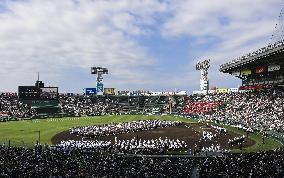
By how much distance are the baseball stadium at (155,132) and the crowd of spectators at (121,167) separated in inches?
2.7

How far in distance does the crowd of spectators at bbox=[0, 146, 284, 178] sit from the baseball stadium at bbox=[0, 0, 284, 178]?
0.07m

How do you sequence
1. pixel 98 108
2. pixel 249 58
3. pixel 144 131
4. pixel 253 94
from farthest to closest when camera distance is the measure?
pixel 98 108
pixel 253 94
pixel 249 58
pixel 144 131

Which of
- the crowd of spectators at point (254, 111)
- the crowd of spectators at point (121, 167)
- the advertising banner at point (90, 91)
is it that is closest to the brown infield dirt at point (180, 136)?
the crowd of spectators at point (254, 111)

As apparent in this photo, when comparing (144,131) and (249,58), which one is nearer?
(144,131)

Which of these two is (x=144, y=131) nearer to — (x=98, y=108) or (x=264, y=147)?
(x=264, y=147)

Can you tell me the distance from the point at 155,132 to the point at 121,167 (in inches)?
1149

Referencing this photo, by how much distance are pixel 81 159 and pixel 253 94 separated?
5409 centimetres

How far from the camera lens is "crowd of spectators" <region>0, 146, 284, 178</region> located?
24.6m

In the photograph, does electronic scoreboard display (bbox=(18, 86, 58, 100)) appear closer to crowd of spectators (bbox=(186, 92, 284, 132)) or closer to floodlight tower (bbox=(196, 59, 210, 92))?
crowd of spectators (bbox=(186, 92, 284, 132))

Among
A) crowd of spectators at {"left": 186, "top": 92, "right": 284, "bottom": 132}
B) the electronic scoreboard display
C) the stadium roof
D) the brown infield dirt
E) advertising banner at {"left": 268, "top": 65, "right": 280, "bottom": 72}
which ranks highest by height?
the stadium roof

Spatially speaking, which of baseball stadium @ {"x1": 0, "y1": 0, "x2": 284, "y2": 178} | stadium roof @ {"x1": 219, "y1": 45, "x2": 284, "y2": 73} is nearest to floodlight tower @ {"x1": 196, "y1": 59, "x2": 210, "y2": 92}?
baseball stadium @ {"x1": 0, "y1": 0, "x2": 284, "y2": 178}

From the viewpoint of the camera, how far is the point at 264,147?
42938 mm

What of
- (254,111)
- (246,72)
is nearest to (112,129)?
(254,111)

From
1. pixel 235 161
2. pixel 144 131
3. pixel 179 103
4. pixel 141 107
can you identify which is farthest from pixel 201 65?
pixel 235 161
